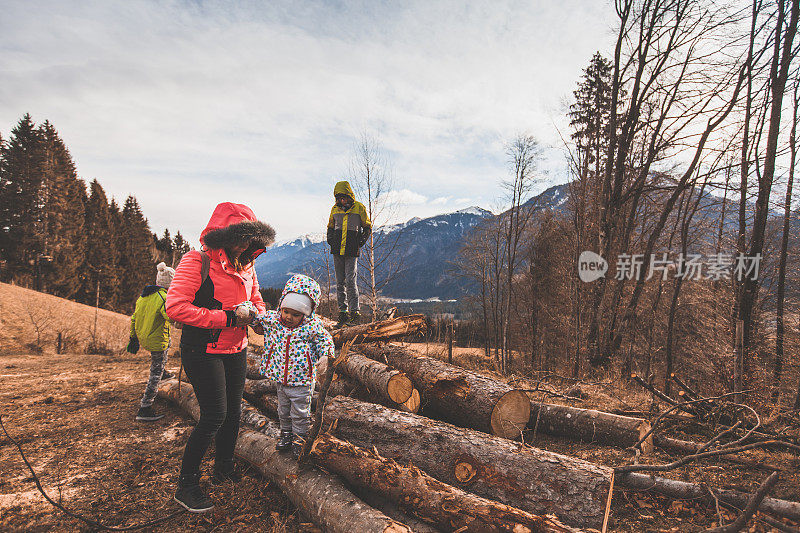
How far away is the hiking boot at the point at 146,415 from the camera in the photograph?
17.3 feet

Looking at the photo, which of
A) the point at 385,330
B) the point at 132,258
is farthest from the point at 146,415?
the point at 132,258

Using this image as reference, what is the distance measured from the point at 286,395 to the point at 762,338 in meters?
15.8

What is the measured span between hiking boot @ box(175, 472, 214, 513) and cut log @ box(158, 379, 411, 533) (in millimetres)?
602

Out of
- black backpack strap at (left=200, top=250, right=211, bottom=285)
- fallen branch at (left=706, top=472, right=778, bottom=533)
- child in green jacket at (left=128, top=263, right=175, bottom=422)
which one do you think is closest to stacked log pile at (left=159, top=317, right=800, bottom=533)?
fallen branch at (left=706, top=472, right=778, bottom=533)

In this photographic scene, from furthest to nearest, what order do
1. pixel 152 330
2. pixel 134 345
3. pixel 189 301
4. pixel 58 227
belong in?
pixel 58 227 < pixel 134 345 < pixel 152 330 < pixel 189 301

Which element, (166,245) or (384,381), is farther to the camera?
(166,245)

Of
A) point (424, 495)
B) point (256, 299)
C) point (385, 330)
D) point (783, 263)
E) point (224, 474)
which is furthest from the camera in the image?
point (783, 263)

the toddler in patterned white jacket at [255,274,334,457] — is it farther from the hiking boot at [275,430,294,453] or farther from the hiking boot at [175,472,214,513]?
the hiking boot at [175,472,214,513]

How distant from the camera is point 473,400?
4.33 meters

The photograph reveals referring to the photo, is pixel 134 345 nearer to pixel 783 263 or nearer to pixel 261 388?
pixel 261 388

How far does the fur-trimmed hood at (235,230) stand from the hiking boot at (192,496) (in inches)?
79.7

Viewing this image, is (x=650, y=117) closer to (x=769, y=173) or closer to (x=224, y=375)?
(x=769, y=173)

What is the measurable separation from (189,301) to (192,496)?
1.68 m

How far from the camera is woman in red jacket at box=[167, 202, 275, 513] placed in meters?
2.91
